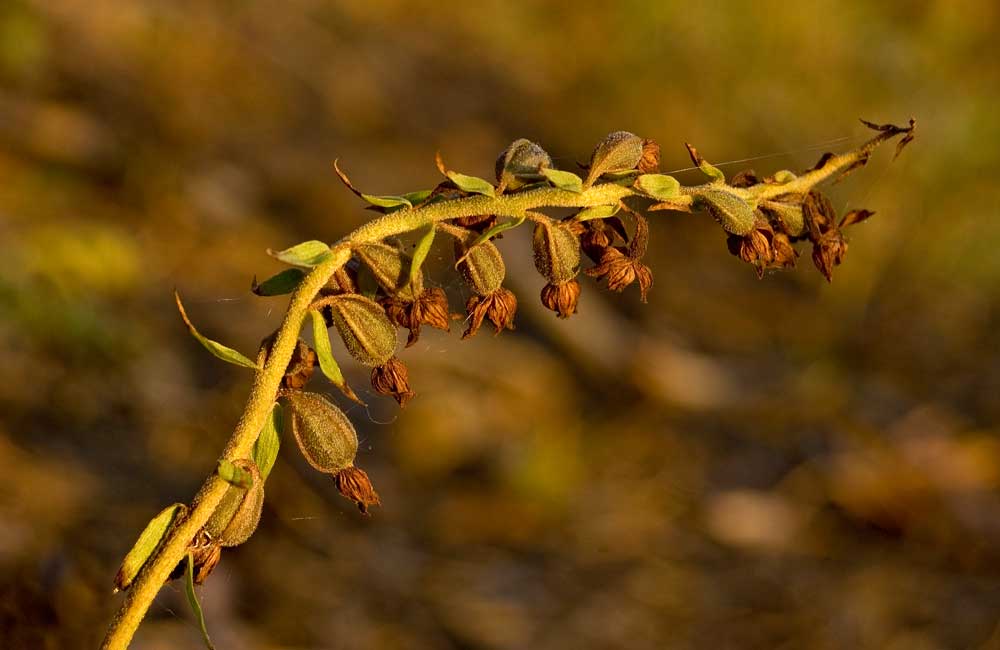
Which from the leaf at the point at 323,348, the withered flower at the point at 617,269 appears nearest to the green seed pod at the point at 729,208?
the withered flower at the point at 617,269

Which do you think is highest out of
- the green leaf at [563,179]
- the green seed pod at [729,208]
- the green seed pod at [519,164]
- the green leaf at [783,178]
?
the green leaf at [783,178]

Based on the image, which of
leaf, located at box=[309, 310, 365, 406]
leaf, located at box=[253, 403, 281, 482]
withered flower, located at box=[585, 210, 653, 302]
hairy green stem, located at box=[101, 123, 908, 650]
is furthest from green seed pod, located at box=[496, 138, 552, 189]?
leaf, located at box=[253, 403, 281, 482]

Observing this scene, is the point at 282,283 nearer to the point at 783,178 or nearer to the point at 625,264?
the point at 625,264

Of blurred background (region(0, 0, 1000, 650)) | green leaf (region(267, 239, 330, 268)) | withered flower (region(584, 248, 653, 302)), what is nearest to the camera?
green leaf (region(267, 239, 330, 268))

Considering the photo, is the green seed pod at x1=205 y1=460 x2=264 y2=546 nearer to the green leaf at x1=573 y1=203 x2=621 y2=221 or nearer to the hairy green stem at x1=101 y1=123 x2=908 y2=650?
the hairy green stem at x1=101 y1=123 x2=908 y2=650

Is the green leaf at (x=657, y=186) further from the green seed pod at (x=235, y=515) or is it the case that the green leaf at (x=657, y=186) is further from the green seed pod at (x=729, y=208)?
the green seed pod at (x=235, y=515)

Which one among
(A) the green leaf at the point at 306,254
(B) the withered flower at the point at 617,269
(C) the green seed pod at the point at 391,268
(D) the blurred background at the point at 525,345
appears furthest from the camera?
(D) the blurred background at the point at 525,345

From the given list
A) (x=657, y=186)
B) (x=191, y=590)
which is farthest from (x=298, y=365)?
(x=657, y=186)
